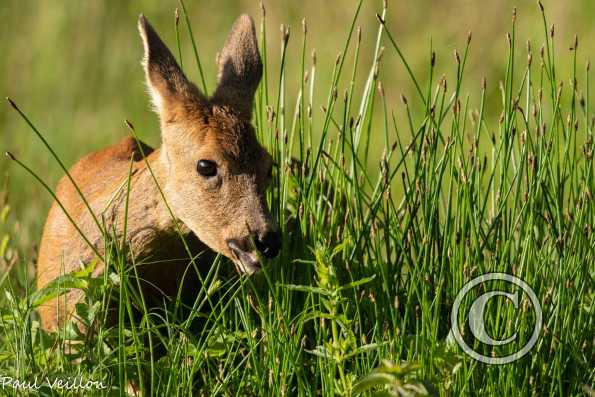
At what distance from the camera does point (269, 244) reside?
4.49 meters

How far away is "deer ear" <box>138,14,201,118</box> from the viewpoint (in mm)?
5066

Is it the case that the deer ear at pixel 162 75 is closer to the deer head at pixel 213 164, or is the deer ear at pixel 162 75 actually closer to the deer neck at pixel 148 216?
the deer head at pixel 213 164

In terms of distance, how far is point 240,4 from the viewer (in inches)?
399

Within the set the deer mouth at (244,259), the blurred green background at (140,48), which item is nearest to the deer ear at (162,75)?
the deer mouth at (244,259)

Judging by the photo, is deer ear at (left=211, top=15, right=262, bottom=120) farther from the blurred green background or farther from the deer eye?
the blurred green background

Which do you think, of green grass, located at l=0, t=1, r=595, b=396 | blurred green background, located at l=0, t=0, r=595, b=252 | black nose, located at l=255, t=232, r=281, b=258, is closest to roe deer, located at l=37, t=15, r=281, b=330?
black nose, located at l=255, t=232, r=281, b=258

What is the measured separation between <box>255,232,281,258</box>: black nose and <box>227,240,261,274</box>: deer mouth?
0.12 ft

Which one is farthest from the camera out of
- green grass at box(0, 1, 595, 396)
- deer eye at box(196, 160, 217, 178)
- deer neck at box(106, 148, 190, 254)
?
deer neck at box(106, 148, 190, 254)

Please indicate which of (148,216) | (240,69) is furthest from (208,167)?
(240,69)

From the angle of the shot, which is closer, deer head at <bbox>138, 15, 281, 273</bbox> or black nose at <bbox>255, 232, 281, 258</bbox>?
black nose at <bbox>255, 232, 281, 258</bbox>

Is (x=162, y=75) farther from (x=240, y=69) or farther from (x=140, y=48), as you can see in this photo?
(x=140, y=48)

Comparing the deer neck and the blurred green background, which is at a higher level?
the blurred green background

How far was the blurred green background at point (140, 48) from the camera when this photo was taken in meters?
8.74

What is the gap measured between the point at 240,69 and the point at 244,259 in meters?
1.20
